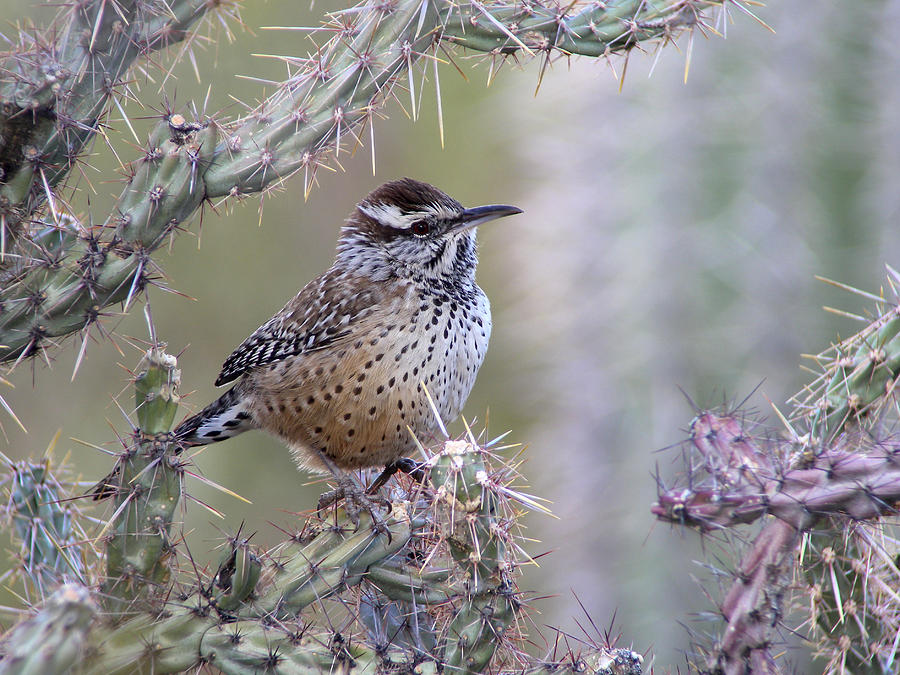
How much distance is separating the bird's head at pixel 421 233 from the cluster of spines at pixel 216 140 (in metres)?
0.71

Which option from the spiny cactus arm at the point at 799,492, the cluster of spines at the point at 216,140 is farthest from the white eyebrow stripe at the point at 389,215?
the spiny cactus arm at the point at 799,492

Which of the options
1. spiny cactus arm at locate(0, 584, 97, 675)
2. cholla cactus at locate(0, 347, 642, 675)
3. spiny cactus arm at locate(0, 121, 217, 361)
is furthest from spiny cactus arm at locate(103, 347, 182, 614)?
spiny cactus arm at locate(0, 584, 97, 675)

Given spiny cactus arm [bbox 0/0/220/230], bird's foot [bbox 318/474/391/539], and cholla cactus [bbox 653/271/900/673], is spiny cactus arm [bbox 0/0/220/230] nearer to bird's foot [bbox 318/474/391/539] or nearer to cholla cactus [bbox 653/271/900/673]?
bird's foot [bbox 318/474/391/539]

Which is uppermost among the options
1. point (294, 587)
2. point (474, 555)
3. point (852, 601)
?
point (474, 555)

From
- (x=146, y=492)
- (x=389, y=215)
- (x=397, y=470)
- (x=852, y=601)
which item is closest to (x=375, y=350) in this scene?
(x=397, y=470)

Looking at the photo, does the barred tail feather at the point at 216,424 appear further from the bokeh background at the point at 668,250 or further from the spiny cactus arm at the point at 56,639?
the spiny cactus arm at the point at 56,639

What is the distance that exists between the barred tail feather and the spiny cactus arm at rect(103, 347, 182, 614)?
29.3 inches

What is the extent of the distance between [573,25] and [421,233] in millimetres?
894

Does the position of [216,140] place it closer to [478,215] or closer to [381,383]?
[381,383]

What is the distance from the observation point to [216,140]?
1.95 meters

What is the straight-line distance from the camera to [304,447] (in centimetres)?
258

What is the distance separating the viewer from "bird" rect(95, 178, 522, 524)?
7.95 feet

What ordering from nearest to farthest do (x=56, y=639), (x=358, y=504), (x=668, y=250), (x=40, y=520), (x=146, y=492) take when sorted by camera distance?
(x=56, y=639)
(x=146, y=492)
(x=358, y=504)
(x=40, y=520)
(x=668, y=250)

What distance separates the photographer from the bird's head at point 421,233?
2672mm
